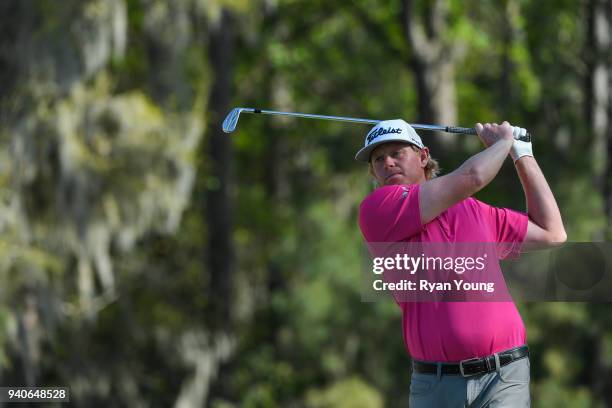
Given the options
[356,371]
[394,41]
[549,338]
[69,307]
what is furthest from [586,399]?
[394,41]

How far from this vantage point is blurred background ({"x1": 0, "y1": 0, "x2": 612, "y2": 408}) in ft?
34.8

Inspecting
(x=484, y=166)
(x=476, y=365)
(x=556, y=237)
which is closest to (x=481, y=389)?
(x=476, y=365)

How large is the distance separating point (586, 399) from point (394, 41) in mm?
7550

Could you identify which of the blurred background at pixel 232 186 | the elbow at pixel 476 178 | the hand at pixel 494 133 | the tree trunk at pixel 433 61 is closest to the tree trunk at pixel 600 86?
the blurred background at pixel 232 186

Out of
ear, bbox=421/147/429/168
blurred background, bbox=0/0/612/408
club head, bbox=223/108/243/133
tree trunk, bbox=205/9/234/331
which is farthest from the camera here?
tree trunk, bbox=205/9/234/331

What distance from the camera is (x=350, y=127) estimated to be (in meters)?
15.4

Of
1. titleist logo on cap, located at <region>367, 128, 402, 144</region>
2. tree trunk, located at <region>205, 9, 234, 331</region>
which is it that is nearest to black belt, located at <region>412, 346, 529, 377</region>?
titleist logo on cap, located at <region>367, 128, 402, 144</region>

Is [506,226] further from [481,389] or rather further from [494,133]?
[481,389]

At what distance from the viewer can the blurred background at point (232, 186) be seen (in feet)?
34.8

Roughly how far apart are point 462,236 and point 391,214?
0.22 meters

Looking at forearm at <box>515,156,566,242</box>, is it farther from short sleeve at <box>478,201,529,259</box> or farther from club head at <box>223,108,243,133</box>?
club head at <box>223,108,243,133</box>

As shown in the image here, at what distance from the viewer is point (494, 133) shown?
3.56m

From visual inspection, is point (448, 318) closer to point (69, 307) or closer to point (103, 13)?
point (103, 13)

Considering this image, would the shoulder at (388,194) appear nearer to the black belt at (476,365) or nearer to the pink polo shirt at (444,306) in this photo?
the pink polo shirt at (444,306)
